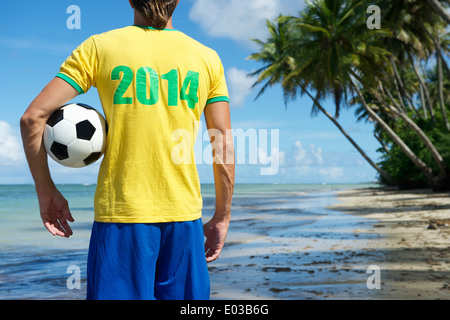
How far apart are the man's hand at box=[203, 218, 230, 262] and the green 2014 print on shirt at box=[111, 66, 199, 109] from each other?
1.93 feet

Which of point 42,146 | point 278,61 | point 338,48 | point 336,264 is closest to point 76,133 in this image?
point 42,146

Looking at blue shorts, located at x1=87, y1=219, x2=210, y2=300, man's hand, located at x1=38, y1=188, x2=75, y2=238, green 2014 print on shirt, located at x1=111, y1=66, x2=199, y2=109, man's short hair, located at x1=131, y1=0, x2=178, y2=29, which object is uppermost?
man's short hair, located at x1=131, y1=0, x2=178, y2=29

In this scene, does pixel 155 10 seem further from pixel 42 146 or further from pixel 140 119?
pixel 42 146

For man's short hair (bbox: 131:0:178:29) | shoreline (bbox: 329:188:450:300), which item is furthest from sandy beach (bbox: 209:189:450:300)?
man's short hair (bbox: 131:0:178:29)

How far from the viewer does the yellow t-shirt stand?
1.62 m

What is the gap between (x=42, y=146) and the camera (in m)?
1.68

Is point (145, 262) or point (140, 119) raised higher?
point (140, 119)

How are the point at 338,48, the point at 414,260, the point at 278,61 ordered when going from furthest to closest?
the point at 278,61 < the point at 338,48 < the point at 414,260

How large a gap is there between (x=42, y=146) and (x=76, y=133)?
163mm

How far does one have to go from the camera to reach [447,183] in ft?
78.1

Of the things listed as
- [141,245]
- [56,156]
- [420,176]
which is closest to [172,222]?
[141,245]

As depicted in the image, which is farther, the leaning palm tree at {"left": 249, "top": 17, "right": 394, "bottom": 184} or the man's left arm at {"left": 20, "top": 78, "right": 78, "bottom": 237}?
the leaning palm tree at {"left": 249, "top": 17, "right": 394, "bottom": 184}

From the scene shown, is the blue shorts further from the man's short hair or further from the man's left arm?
the man's short hair
